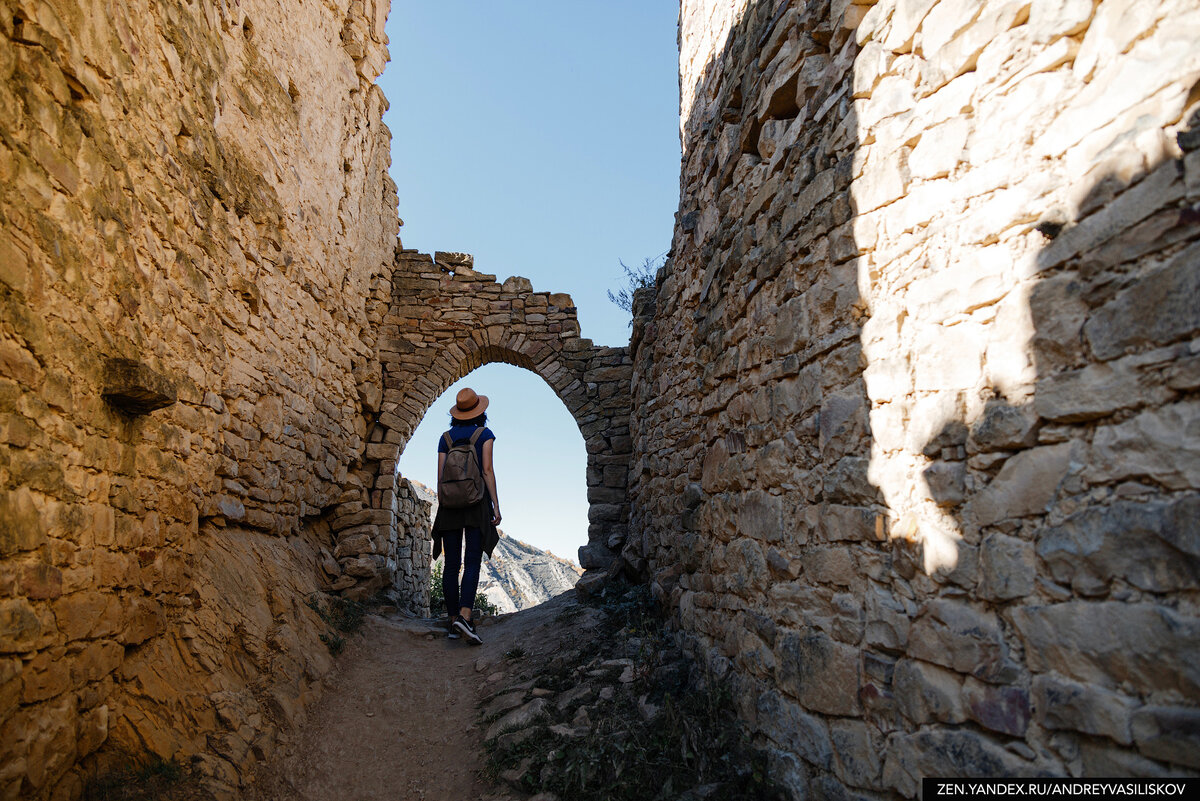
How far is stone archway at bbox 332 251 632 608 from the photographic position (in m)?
7.30

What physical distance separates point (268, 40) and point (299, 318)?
2.06 meters

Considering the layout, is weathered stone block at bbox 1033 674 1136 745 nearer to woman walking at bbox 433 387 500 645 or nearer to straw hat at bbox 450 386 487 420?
woman walking at bbox 433 387 500 645

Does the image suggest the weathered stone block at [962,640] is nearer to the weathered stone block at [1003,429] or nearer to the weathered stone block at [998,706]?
the weathered stone block at [998,706]

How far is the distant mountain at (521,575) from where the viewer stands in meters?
19.9

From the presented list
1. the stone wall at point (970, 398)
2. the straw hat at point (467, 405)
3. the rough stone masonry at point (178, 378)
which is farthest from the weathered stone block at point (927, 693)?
the straw hat at point (467, 405)

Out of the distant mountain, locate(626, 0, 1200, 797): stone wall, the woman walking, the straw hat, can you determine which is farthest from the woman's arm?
the distant mountain

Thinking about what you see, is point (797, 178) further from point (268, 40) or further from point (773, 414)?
point (268, 40)

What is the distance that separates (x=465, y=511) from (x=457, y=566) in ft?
1.49

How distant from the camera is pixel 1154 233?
1347mm

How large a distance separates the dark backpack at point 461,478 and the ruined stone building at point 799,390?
48.3 inches

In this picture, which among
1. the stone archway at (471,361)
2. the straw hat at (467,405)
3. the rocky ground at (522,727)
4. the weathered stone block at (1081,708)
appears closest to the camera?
the weathered stone block at (1081,708)

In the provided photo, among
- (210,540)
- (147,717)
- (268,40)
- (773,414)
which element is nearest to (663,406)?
(773,414)

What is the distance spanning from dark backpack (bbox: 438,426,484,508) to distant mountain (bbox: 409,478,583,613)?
14227 mm

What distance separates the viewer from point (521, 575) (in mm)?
22797
